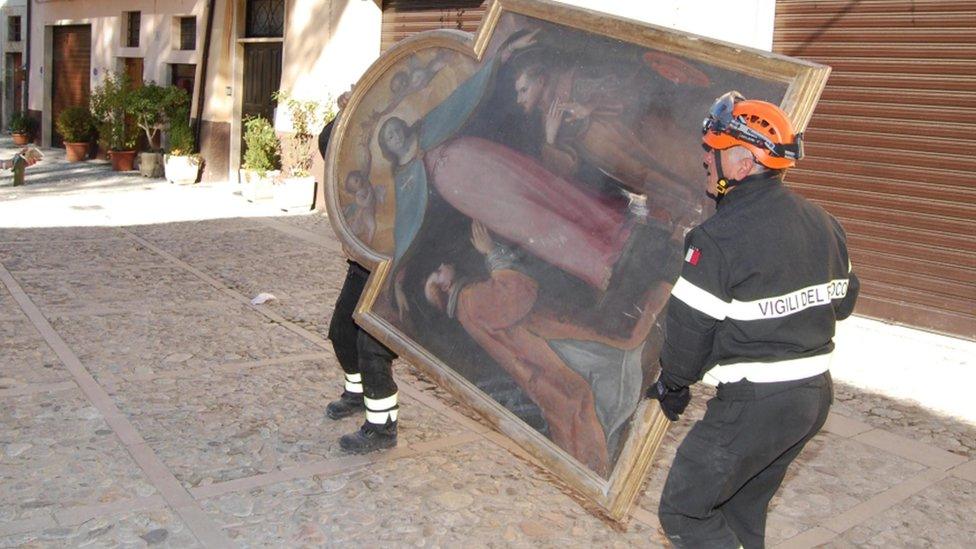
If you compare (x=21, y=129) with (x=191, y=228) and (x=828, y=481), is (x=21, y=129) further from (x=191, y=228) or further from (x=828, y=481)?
(x=828, y=481)

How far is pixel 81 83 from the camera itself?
2309 cm

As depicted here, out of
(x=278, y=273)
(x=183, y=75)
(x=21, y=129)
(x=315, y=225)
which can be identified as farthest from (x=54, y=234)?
(x=21, y=129)

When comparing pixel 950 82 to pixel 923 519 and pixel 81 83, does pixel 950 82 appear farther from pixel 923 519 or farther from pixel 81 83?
pixel 81 83

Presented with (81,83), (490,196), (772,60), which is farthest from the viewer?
(81,83)

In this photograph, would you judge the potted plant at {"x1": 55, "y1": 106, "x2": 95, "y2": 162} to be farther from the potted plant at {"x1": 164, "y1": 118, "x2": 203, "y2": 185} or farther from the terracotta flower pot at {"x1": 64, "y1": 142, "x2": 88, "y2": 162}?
the potted plant at {"x1": 164, "y1": 118, "x2": 203, "y2": 185}

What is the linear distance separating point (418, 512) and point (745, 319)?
2012mm

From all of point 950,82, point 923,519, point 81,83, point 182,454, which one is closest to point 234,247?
point 182,454

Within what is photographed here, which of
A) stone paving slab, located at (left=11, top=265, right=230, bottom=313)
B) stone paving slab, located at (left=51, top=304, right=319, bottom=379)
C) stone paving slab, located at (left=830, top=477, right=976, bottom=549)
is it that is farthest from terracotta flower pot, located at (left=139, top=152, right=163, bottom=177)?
stone paving slab, located at (left=830, top=477, right=976, bottom=549)

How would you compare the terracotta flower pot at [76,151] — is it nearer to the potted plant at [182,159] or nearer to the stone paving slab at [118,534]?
the potted plant at [182,159]

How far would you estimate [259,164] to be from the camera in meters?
14.9

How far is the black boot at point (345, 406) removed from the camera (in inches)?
209

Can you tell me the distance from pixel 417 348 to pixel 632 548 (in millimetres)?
1243

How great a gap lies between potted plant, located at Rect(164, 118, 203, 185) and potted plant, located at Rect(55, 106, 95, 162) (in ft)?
16.2

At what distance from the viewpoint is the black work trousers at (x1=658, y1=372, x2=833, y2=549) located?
2893 millimetres
